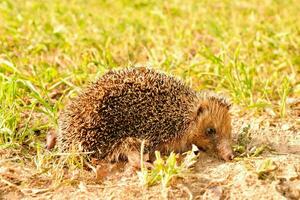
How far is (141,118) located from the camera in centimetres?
482

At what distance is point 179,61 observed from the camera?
6859mm

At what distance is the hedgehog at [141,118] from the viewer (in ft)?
15.6

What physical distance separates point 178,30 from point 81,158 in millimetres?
4233

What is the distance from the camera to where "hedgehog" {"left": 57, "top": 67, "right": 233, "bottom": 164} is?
4742 mm

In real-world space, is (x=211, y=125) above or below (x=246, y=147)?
above

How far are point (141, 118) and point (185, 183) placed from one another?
79 centimetres

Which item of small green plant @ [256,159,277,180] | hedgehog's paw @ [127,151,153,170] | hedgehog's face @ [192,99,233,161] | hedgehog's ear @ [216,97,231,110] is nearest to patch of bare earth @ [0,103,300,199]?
small green plant @ [256,159,277,180]

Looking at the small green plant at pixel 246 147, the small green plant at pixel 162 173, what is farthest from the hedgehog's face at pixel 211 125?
the small green plant at pixel 162 173

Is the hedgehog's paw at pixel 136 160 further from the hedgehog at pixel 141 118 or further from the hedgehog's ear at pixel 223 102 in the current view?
the hedgehog's ear at pixel 223 102

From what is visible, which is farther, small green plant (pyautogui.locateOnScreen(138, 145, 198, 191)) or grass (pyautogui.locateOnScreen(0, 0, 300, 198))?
grass (pyautogui.locateOnScreen(0, 0, 300, 198))

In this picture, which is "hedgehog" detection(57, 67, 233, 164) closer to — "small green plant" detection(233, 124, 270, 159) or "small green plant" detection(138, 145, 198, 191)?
"small green plant" detection(233, 124, 270, 159)

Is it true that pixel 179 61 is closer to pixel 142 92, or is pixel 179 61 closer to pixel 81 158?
pixel 142 92

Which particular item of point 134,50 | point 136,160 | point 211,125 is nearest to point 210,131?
point 211,125

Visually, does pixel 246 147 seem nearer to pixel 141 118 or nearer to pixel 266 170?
pixel 266 170
